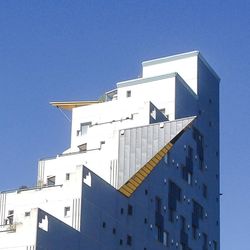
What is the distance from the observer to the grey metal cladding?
290ft

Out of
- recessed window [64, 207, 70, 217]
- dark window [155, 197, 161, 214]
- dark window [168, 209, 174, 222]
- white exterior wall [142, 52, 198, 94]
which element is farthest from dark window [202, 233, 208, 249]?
recessed window [64, 207, 70, 217]

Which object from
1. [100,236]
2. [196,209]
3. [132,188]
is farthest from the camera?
[196,209]

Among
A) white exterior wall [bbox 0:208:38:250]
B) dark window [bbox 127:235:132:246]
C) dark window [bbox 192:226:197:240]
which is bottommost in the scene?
white exterior wall [bbox 0:208:38:250]

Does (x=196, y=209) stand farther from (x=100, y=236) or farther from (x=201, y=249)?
(x=100, y=236)

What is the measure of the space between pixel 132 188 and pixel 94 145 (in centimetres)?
716

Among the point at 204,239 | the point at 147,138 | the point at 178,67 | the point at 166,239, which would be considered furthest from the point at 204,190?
the point at 147,138

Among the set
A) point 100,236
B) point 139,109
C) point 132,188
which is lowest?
point 100,236

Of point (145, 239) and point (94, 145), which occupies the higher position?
point (94, 145)

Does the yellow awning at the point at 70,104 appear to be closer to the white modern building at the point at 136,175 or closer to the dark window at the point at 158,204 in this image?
the white modern building at the point at 136,175

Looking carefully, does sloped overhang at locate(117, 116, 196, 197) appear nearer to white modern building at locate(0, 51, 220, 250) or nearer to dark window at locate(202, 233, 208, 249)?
white modern building at locate(0, 51, 220, 250)

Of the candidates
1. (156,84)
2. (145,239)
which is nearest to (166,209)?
(145,239)

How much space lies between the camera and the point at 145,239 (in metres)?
88.0

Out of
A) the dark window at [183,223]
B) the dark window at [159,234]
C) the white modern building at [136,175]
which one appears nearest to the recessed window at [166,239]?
the white modern building at [136,175]

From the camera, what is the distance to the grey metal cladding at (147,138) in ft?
290
